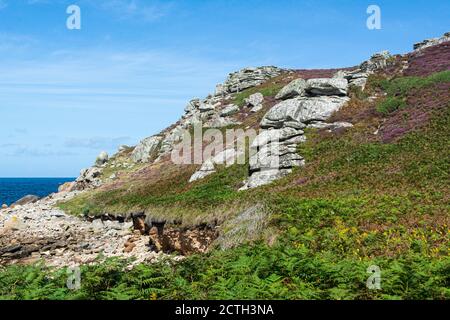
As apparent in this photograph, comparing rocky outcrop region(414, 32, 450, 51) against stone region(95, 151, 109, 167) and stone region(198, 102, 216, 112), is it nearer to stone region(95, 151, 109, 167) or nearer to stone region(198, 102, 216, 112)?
stone region(198, 102, 216, 112)

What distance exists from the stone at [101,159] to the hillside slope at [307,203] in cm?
1113

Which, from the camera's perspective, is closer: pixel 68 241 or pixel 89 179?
pixel 68 241

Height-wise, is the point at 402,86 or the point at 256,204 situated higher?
the point at 402,86

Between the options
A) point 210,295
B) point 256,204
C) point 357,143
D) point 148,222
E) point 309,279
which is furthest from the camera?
point 357,143

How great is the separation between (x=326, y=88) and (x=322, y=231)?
1224 inches

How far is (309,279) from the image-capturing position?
1192 centimetres

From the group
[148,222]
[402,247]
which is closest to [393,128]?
[148,222]

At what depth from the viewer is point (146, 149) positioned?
6944cm

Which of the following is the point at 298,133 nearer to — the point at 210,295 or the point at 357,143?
the point at 357,143

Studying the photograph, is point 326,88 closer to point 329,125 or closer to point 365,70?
point 329,125

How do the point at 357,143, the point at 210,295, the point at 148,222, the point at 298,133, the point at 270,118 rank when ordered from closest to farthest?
the point at 210,295 → the point at 148,222 → the point at 357,143 → the point at 298,133 → the point at 270,118

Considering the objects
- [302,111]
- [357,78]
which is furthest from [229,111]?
[302,111]
